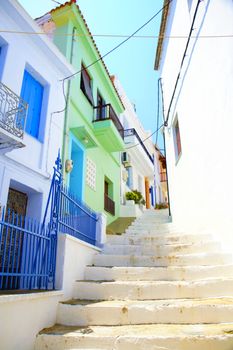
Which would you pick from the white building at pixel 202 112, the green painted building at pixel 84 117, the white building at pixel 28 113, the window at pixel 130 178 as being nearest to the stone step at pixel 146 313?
the white building at pixel 202 112

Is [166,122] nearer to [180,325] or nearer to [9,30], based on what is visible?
[9,30]

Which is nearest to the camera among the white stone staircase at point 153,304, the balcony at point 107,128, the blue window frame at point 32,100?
the white stone staircase at point 153,304

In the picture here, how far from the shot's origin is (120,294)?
3691 mm

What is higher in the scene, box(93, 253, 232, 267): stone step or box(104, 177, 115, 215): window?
box(104, 177, 115, 215): window

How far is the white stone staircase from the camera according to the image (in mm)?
2617

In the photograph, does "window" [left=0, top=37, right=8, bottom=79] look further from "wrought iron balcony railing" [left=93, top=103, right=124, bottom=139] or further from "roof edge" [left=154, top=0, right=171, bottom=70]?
"roof edge" [left=154, top=0, right=171, bottom=70]

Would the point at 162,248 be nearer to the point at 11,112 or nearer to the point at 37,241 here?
the point at 37,241

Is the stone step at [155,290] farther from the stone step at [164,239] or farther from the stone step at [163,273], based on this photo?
the stone step at [164,239]

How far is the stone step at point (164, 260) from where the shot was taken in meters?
4.37

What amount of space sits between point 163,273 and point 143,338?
1571 mm

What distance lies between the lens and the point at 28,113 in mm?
6406

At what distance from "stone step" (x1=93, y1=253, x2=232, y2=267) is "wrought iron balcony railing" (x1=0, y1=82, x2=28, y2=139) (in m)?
2.97

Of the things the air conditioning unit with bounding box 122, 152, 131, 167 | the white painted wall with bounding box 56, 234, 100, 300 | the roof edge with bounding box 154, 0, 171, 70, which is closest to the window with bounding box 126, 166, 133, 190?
the air conditioning unit with bounding box 122, 152, 131, 167

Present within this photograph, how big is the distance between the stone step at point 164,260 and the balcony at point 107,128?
5.83m
